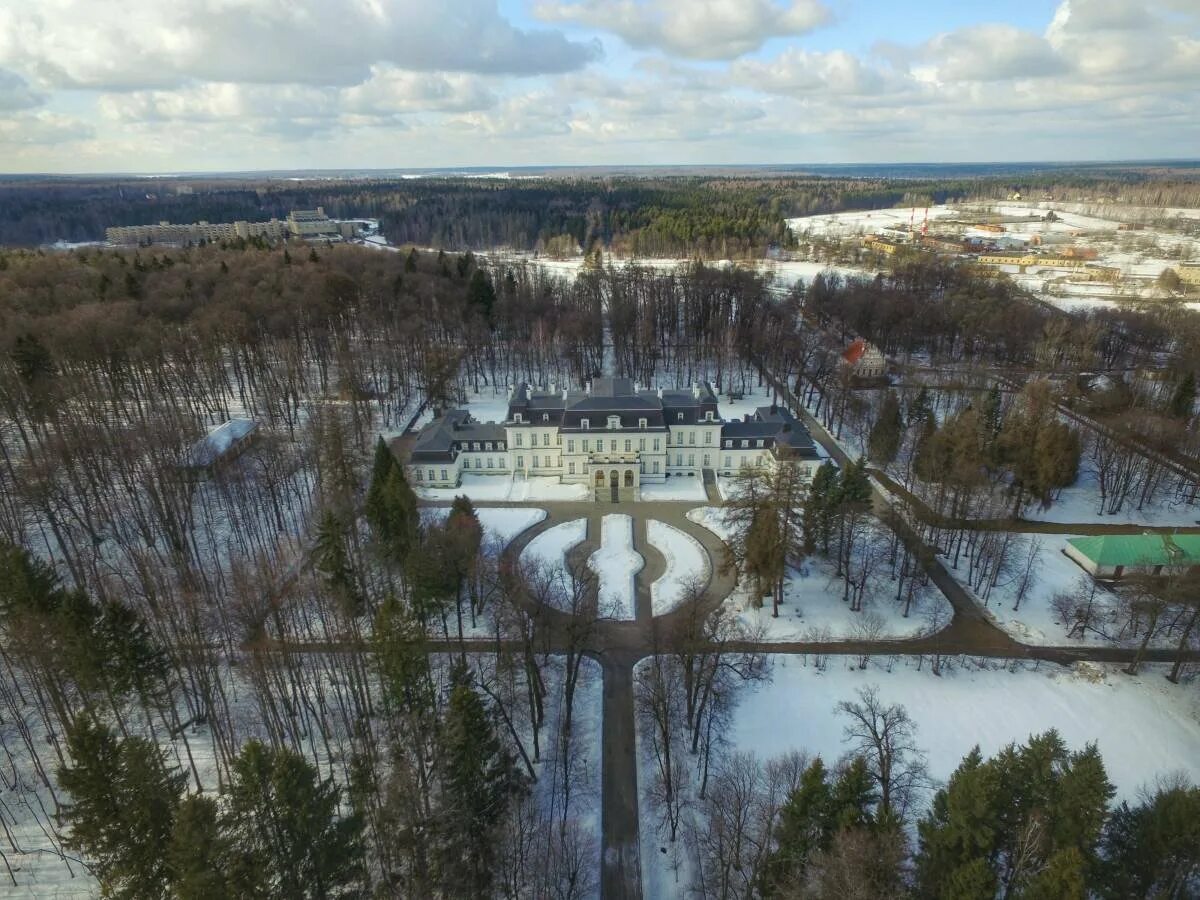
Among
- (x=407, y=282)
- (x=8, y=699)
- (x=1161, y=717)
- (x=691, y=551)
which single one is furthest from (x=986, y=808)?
(x=407, y=282)

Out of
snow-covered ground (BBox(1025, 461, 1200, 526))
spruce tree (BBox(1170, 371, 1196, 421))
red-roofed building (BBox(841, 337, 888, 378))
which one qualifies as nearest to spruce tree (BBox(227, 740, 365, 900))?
snow-covered ground (BBox(1025, 461, 1200, 526))

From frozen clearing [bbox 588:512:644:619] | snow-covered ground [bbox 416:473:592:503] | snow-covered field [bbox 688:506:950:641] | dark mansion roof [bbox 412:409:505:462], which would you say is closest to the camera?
snow-covered field [bbox 688:506:950:641]

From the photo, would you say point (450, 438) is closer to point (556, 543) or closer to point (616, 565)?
point (556, 543)

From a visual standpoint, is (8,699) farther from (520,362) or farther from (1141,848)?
(520,362)

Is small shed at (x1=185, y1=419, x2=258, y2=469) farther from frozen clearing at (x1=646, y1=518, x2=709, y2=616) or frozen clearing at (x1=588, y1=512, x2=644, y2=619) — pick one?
frozen clearing at (x1=646, y1=518, x2=709, y2=616)

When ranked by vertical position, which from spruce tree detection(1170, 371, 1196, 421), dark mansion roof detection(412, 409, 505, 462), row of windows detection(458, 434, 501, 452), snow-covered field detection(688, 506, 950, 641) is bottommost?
snow-covered field detection(688, 506, 950, 641)

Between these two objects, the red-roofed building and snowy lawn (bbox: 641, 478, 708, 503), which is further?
the red-roofed building
